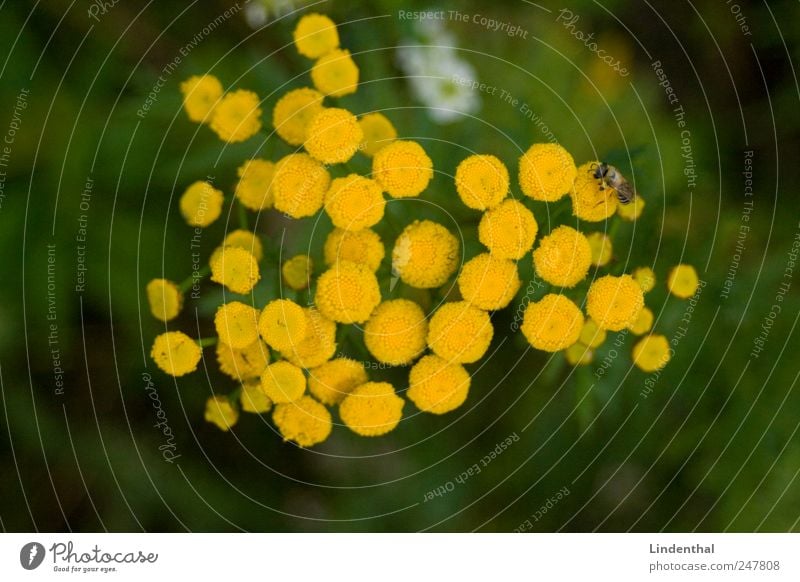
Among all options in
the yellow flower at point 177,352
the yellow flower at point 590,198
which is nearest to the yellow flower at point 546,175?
the yellow flower at point 590,198

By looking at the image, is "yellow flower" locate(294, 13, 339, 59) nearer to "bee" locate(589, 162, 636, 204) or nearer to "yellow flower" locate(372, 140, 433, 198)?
"yellow flower" locate(372, 140, 433, 198)

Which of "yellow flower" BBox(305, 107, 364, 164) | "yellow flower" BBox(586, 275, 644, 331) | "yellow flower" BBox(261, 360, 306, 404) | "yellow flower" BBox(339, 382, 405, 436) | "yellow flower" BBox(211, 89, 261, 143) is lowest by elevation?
"yellow flower" BBox(339, 382, 405, 436)

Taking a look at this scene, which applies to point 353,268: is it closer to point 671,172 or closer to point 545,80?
point 545,80

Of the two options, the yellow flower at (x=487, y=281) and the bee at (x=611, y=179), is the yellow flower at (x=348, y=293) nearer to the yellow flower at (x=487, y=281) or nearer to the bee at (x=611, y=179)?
the yellow flower at (x=487, y=281)

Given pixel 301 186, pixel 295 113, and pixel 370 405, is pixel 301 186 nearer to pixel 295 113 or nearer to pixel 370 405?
pixel 295 113

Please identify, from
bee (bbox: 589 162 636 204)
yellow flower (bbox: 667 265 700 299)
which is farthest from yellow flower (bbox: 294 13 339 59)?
yellow flower (bbox: 667 265 700 299)

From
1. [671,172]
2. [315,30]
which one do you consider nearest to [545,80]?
[671,172]

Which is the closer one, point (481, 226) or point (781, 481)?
point (481, 226)
